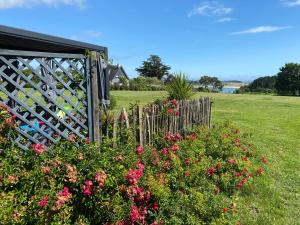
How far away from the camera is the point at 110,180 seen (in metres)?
4.15

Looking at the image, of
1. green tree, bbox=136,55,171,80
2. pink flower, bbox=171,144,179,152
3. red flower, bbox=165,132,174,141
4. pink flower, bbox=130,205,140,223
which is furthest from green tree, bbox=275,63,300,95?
pink flower, bbox=130,205,140,223

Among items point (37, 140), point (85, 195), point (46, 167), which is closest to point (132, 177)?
point (85, 195)

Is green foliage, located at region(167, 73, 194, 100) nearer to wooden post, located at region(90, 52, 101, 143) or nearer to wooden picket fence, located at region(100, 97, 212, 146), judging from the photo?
wooden picket fence, located at region(100, 97, 212, 146)

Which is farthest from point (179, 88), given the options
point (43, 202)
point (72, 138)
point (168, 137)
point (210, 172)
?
point (43, 202)

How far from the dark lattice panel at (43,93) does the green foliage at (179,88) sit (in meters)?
5.63

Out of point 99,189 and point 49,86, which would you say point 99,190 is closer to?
point 99,189

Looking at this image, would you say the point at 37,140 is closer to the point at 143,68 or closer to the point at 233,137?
the point at 233,137

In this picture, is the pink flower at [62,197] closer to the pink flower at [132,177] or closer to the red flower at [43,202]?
the red flower at [43,202]

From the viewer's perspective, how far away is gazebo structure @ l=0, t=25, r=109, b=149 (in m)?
4.61

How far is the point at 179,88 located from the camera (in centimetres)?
1102

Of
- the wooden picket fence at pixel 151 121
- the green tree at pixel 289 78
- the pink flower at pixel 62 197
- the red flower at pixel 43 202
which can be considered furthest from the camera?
the green tree at pixel 289 78

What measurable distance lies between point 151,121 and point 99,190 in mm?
3142

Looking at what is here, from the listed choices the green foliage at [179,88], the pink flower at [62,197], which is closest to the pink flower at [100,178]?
the pink flower at [62,197]

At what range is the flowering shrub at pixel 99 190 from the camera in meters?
3.69
